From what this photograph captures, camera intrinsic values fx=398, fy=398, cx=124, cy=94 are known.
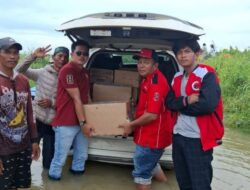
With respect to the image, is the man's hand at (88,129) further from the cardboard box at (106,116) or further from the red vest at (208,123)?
the red vest at (208,123)

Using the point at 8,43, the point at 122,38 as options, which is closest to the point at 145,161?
the point at 122,38

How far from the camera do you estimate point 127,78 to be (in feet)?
18.4

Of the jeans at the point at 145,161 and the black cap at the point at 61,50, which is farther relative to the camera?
the black cap at the point at 61,50

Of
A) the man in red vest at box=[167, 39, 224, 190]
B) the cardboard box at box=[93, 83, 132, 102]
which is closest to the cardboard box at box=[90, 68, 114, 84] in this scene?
the cardboard box at box=[93, 83, 132, 102]

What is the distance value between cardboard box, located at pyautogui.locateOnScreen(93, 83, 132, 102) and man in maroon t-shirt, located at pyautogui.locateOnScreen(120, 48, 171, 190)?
674 millimetres

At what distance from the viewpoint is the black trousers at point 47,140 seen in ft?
18.0

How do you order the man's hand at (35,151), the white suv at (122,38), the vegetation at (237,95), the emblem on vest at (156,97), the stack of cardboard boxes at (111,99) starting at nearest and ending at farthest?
1. the man's hand at (35,151)
2. the white suv at (122,38)
3. the emblem on vest at (156,97)
4. the stack of cardboard boxes at (111,99)
5. the vegetation at (237,95)

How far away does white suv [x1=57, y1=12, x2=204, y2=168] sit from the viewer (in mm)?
4316

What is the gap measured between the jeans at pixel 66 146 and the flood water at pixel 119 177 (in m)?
0.19

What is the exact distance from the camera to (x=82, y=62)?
5.07 metres

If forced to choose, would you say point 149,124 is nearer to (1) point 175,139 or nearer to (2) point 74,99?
(1) point 175,139

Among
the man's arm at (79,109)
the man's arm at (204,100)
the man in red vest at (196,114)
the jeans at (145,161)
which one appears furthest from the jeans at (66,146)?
the man's arm at (204,100)

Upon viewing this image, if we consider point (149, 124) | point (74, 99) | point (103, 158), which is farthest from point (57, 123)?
point (149, 124)

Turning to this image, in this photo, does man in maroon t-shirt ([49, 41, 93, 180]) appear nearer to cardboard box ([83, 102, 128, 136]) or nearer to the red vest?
cardboard box ([83, 102, 128, 136])
